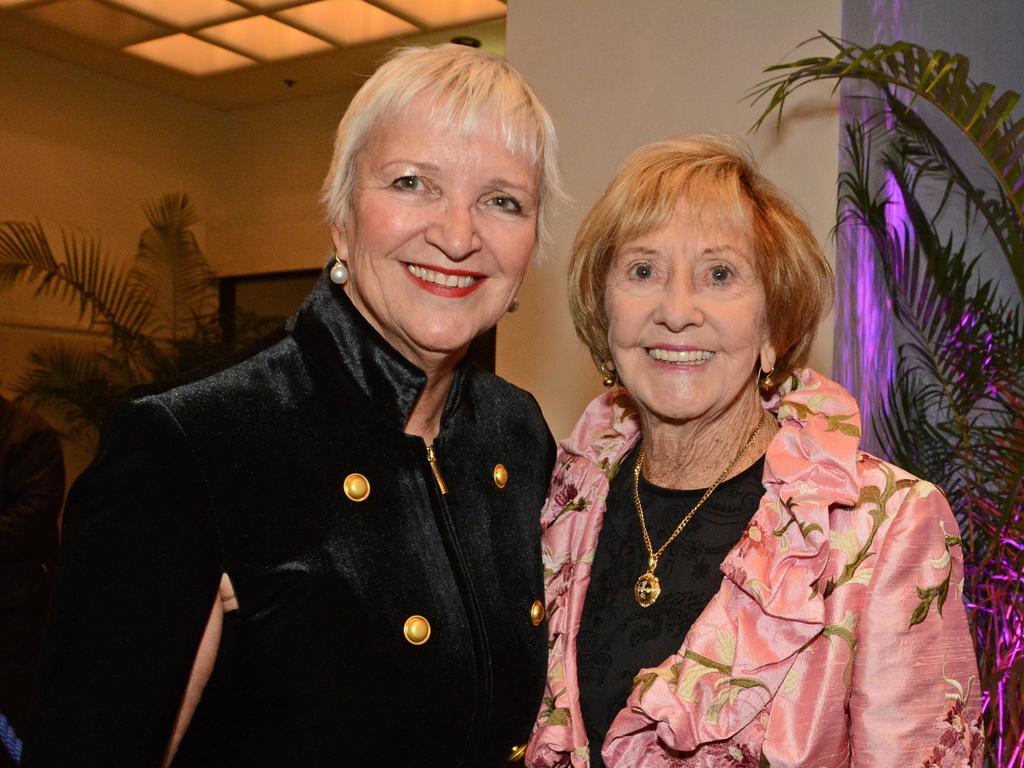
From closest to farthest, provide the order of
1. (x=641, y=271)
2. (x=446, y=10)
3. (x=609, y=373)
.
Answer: (x=641, y=271)
(x=609, y=373)
(x=446, y=10)

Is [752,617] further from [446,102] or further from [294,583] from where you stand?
[446,102]

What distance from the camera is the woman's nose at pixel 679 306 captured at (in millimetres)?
1894

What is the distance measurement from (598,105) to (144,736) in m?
2.96

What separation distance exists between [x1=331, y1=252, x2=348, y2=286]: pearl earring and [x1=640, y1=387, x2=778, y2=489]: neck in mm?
656

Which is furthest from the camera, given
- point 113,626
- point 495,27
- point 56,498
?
point 495,27

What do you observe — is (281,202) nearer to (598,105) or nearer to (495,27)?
(495,27)

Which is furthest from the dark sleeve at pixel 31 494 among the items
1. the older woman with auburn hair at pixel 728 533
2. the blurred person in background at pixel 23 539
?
the older woman with auburn hair at pixel 728 533

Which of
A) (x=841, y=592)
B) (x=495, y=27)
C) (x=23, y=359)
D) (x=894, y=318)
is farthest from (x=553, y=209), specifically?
(x=23, y=359)

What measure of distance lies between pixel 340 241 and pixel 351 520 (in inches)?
19.2

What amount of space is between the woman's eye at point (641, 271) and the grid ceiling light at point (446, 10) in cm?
476

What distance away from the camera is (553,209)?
188cm

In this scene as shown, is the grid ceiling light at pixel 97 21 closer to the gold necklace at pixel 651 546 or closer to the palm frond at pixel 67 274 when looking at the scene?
the palm frond at pixel 67 274

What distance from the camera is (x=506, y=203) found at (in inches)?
69.4

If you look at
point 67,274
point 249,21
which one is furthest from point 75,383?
point 249,21
